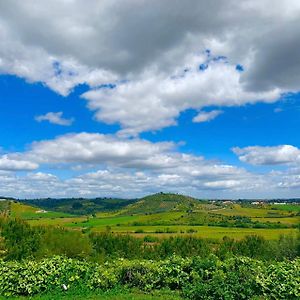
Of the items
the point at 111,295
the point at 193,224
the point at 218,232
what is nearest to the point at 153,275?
the point at 111,295

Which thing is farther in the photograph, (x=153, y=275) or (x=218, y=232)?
(x=218, y=232)

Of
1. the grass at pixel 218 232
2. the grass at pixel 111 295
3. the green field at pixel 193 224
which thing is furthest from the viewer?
the green field at pixel 193 224

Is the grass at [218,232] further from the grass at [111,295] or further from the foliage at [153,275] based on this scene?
the grass at [111,295]

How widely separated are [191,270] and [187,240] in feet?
226

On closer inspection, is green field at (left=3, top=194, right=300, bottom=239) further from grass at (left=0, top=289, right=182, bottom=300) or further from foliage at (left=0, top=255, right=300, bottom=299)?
grass at (left=0, top=289, right=182, bottom=300)

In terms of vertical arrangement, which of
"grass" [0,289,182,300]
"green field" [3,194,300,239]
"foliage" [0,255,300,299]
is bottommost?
"grass" [0,289,182,300]

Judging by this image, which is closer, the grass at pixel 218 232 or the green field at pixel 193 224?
the grass at pixel 218 232

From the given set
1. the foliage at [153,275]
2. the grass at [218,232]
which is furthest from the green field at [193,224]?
the foliage at [153,275]

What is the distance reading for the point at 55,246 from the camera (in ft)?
161

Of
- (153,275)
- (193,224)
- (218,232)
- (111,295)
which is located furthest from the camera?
(193,224)

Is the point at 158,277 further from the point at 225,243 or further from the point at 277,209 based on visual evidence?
the point at 277,209

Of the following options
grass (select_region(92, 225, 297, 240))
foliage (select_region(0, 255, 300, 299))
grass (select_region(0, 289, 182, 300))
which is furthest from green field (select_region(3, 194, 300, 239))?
grass (select_region(0, 289, 182, 300))

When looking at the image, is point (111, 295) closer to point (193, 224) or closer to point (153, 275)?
point (153, 275)

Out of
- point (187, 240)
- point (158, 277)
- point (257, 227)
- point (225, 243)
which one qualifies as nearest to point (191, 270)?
point (158, 277)
